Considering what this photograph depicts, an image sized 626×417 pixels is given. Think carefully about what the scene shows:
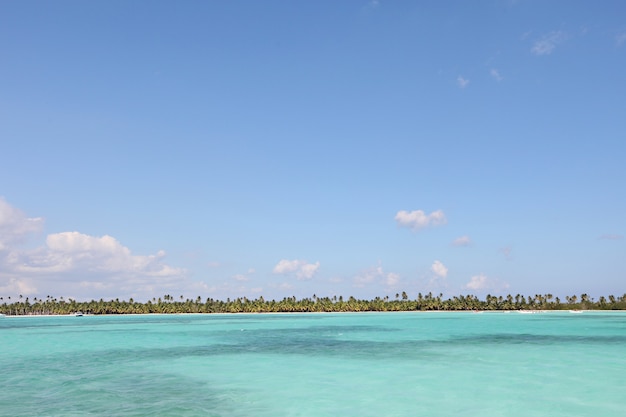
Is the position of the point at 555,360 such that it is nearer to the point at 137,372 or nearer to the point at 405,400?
the point at 405,400

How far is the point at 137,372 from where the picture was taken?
29.9 meters

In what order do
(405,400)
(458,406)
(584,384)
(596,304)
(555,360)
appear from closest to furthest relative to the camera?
(458,406)
(405,400)
(584,384)
(555,360)
(596,304)

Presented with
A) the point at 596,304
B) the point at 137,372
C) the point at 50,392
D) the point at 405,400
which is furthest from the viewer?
the point at 596,304

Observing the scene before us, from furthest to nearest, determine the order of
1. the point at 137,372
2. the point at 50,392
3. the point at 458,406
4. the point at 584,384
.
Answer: the point at 137,372, the point at 584,384, the point at 50,392, the point at 458,406

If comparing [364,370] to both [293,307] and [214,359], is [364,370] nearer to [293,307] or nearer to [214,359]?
[214,359]

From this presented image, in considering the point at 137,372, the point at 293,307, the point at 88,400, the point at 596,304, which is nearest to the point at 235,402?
the point at 88,400

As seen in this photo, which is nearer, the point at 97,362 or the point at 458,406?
the point at 458,406

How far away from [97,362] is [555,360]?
3060 centimetres

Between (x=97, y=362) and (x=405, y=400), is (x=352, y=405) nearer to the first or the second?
(x=405, y=400)

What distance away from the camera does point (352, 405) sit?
68.6 feet

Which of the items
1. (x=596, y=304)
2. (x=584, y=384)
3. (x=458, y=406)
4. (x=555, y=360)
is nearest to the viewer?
(x=458, y=406)

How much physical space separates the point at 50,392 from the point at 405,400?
15.7 m

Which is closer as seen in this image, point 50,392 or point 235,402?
point 235,402

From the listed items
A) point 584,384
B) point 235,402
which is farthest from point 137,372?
point 584,384
